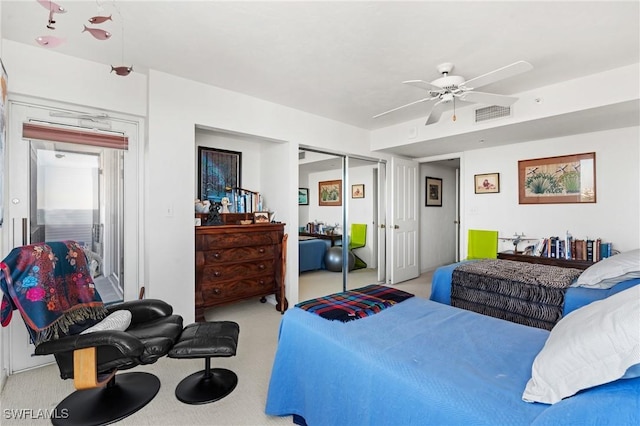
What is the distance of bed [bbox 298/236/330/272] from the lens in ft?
15.2

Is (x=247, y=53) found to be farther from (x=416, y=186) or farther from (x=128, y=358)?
(x=416, y=186)

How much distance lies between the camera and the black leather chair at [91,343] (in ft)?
5.37

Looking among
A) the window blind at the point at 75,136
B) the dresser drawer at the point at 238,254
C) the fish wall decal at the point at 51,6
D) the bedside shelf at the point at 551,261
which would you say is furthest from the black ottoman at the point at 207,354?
the bedside shelf at the point at 551,261

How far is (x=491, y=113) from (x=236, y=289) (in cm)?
354

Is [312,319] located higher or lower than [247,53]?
lower

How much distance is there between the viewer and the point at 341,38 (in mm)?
2291

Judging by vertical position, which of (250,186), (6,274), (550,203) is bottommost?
(6,274)

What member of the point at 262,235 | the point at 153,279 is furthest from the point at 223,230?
the point at 153,279

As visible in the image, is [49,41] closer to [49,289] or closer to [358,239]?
[49,289]

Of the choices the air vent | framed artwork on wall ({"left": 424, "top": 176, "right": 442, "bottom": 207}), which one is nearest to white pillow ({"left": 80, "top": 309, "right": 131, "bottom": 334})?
the air vent

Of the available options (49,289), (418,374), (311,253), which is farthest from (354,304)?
(311,253)

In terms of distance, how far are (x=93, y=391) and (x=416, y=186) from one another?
5.09m

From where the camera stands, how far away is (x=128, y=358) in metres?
1.74

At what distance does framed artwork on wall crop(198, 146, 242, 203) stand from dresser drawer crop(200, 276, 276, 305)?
107cm
